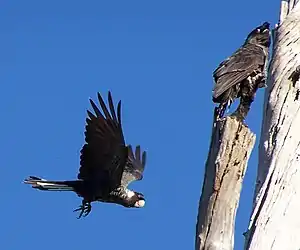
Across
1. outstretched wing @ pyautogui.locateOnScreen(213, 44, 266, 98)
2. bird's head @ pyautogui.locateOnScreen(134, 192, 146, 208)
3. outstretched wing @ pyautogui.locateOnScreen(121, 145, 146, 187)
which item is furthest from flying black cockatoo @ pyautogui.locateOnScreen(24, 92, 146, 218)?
outstretched wing @ pyautogui.locateOnScreen(213, 44, 266, 98)

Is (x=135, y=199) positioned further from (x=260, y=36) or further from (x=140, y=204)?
(x=260, y=36)

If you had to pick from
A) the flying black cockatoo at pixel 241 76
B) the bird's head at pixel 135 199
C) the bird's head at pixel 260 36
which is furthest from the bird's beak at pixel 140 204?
the flying black cockatoo at pixel 241 76

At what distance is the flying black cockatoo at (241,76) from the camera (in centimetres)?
666

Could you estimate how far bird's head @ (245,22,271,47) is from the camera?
8.42 meters

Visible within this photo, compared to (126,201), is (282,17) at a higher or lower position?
lower

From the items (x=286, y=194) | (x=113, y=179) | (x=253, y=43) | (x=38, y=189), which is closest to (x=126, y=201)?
(x=113, y=179)

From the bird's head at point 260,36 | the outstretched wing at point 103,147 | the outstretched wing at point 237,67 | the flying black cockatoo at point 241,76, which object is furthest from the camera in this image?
the outstretched wing at point 103,147

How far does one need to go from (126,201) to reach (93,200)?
32.3 inches

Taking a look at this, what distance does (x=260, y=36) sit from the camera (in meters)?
8.51

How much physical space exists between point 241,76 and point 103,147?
2.38 meters

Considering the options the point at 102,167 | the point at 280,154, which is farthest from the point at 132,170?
the point at 280,154

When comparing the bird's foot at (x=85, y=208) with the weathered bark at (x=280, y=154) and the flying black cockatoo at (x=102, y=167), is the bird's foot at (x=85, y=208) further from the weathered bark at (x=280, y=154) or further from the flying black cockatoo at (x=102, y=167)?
the weathered bark at (x=280, y=154)

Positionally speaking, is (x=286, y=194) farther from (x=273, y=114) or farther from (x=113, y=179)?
(x=113, y=179)

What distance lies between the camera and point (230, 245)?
4145 millimetres
